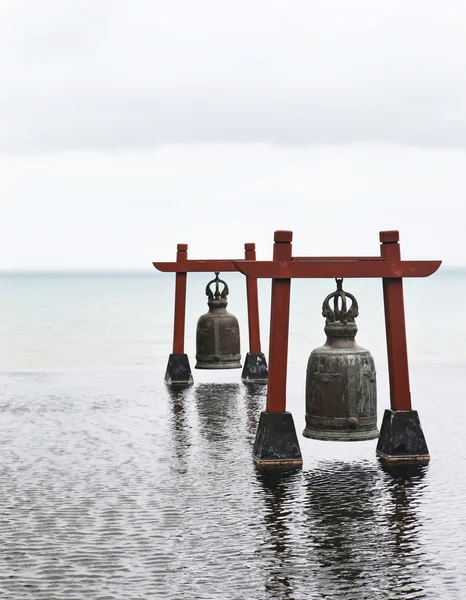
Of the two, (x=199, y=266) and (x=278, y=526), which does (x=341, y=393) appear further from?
(x=199, y=266)

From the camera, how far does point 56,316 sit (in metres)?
60.8

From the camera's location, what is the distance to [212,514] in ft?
25.1

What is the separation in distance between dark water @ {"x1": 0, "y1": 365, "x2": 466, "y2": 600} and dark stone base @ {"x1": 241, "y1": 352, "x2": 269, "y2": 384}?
3.40 m

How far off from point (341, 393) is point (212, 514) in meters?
1.90

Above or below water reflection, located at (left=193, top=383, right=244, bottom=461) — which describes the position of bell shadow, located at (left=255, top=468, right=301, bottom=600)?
below

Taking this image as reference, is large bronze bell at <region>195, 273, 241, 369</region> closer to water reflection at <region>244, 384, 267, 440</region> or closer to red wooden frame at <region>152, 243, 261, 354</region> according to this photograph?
red wooden frame at <region>152, 243, 261, 354</region>

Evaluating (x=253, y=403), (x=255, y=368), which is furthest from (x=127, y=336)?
(x=253, y=403)

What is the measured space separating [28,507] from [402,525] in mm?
3049

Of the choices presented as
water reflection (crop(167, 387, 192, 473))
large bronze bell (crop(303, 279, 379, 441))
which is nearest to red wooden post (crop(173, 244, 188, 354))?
water reflection (crop(167, 387, 192, 473))

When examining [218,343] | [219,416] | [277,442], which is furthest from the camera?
[218,343]

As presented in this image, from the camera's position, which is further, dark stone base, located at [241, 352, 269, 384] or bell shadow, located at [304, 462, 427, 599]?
dark stone base, located at [241, 352, 269, 384]

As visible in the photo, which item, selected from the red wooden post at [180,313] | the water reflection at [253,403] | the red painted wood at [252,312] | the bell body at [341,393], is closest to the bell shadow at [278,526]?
the bell body at [341,393]

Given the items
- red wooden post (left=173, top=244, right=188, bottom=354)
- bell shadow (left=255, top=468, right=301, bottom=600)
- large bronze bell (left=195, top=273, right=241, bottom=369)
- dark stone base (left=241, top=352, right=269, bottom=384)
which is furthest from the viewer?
dark stone base (left=241, top=352, right=269, bottom=384)

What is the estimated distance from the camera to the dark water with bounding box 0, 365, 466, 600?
603 cm
